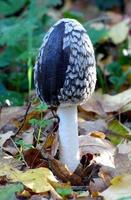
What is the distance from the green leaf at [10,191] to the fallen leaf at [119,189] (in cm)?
33

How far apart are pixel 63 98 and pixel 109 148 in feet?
1.43

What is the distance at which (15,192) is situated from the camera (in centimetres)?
229

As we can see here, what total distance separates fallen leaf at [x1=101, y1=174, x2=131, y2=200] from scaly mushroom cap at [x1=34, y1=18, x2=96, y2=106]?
1.16ft

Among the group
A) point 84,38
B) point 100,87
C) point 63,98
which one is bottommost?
point 100,87

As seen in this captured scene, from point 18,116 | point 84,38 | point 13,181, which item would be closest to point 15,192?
point 13,181

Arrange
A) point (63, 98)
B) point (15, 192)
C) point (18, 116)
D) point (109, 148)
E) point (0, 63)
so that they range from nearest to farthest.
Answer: point (15, 192) → point (63, 98) → point (109, 148) → point (18, 116) → point (0, 63)

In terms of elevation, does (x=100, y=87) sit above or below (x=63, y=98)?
below

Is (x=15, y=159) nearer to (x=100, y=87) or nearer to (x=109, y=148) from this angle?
(x=109, y=148)

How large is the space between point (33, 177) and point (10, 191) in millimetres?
159

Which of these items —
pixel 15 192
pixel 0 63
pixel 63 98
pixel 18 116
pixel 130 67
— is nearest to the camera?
pixel 15 192

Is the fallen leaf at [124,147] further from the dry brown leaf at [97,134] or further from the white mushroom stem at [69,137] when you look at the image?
the white mushroom stem at [69,137]

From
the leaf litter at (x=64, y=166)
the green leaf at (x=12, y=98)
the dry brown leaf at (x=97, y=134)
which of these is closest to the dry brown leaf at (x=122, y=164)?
the leaf litter at (x=64, y=166)

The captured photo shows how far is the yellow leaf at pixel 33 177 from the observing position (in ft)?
7.59

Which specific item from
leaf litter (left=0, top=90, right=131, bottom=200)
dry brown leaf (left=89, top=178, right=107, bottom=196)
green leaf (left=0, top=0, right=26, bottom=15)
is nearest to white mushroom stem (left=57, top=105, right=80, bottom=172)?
leaf litter (left=0, top=90, right=131, bottom=200)
